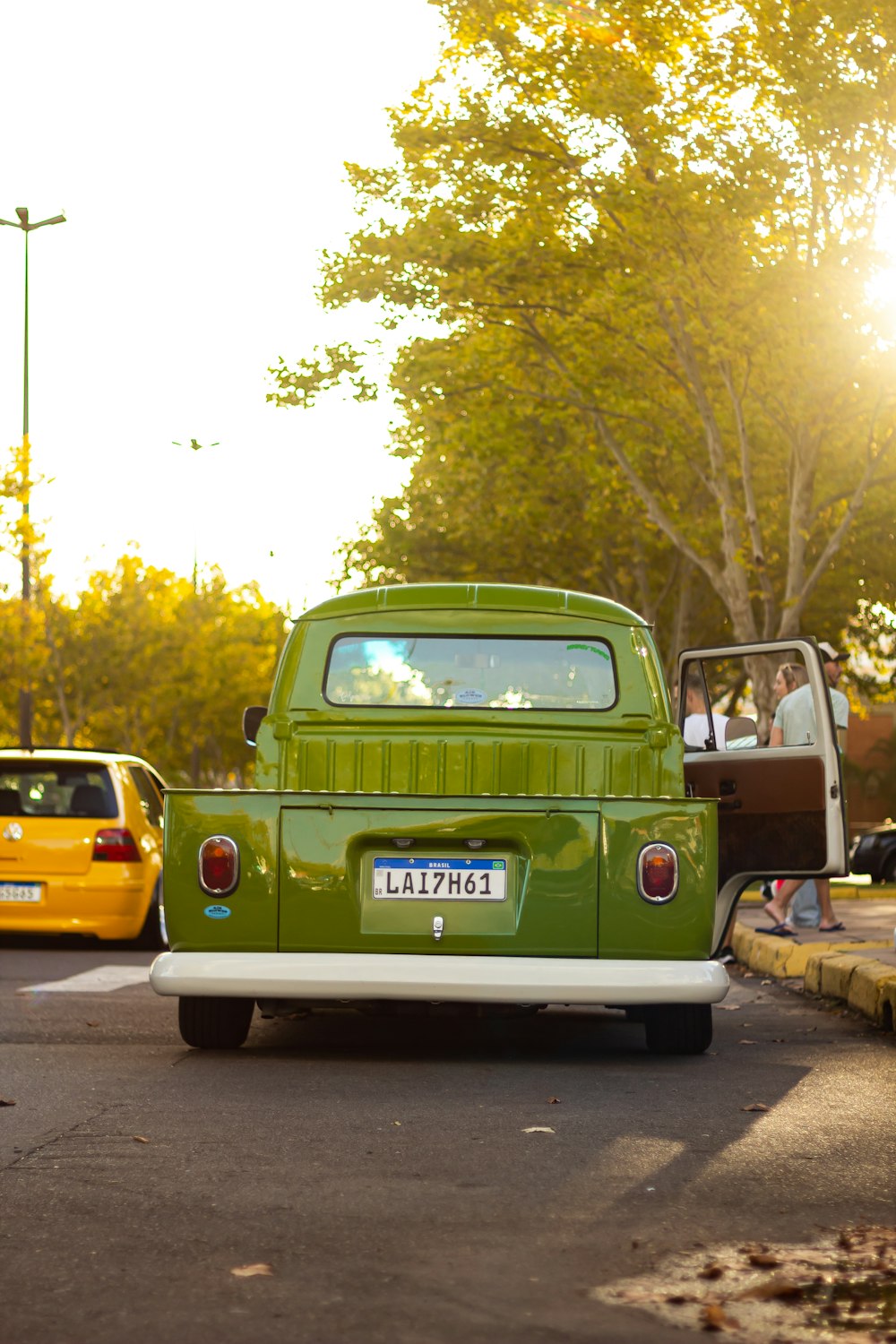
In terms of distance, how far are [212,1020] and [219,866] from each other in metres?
0.83

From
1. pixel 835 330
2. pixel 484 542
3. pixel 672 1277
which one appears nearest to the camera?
pixel 672 1277

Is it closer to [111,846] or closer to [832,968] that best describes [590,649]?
[832,968]

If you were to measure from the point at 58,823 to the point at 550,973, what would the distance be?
25.4ft

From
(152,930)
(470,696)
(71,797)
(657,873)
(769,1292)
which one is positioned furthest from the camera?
(152,930)

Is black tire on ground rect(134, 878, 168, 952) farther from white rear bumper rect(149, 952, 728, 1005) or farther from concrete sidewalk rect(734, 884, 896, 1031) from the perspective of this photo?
white rear bumper rect(149, 952, 728, 1005)

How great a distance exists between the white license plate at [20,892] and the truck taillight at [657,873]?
303 inches

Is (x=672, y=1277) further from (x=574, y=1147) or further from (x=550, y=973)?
(x=550, y=973)

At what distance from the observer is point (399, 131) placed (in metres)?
23.9

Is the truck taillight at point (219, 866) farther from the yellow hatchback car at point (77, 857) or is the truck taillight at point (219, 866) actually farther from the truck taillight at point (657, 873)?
the yellow hatchback car at point (77, 857)

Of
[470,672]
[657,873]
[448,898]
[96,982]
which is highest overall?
[470,672]

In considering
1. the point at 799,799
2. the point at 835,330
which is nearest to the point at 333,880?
the point at 799,799

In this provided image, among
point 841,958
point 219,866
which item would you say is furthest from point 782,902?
point 219,866

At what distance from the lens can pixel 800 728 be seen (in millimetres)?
13406

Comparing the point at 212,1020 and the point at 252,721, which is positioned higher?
the point at 252,721
